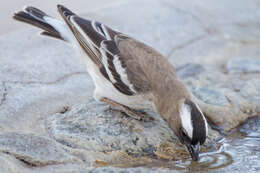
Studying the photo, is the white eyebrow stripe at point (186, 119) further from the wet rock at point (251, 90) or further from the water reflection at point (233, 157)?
the wet rock at point (251, 90)

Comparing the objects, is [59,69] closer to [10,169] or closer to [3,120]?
[3,120]

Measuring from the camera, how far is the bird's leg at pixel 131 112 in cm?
540

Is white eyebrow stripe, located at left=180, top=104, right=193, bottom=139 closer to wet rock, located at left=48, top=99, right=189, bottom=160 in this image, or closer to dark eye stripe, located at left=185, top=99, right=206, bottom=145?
dark eye stripe, located at left=185, top=99, right=206, bottom=145

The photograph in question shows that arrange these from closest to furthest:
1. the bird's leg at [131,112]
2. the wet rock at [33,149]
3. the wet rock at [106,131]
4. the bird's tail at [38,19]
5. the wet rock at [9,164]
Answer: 1. the wet rock at [9,164]
2. the wet rock at [33,149]
3. the wet rock at [106,131]
4. the bird's leg at [131,112]
5. the bird's tail at [38,19]

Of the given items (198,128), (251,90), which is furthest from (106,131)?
(251,90)

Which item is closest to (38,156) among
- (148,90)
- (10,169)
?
(10,169)

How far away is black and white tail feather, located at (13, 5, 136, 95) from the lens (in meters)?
5.49

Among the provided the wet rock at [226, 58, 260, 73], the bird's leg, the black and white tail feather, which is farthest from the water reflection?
the wet rock at [226, 58, 260, 73]

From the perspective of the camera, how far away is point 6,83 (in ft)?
18.9

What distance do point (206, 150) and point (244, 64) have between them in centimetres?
262

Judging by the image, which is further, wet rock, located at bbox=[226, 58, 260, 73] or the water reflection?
wet rock, located at bbox=[226, 58, 260, 73]

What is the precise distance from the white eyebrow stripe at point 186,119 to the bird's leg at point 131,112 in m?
0.59

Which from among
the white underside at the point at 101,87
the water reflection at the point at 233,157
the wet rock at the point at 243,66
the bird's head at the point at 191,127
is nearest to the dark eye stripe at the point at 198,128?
the bird's head at the point at 191,127

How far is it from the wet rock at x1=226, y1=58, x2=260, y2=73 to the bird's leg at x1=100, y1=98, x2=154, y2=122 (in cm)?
222
